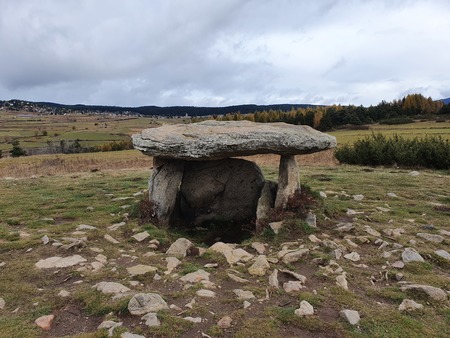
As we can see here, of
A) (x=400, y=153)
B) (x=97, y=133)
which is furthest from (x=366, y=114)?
(x=97, y=133)

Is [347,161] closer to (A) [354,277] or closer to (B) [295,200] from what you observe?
(B) [295,200]

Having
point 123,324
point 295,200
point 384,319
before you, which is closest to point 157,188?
point 295,200

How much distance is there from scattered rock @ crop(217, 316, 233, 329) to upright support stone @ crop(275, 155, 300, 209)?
217 inches

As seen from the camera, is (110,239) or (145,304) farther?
(110,239)

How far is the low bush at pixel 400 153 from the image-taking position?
2144 centimetres

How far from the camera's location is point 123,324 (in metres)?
5.29

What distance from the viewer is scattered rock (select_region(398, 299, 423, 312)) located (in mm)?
5809

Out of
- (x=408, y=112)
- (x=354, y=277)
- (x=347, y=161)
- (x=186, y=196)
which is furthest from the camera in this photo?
(x=408, y=112)

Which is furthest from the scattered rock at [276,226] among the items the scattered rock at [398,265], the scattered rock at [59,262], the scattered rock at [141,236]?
the scattered rock at [59,262]

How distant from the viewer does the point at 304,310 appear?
18.4 feet

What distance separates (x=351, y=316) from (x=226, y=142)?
18.9 feet

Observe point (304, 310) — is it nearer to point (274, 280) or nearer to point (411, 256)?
point (274, 280)

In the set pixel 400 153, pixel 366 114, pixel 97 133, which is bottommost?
pixel 97 133

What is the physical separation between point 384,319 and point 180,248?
4450 millimetres
